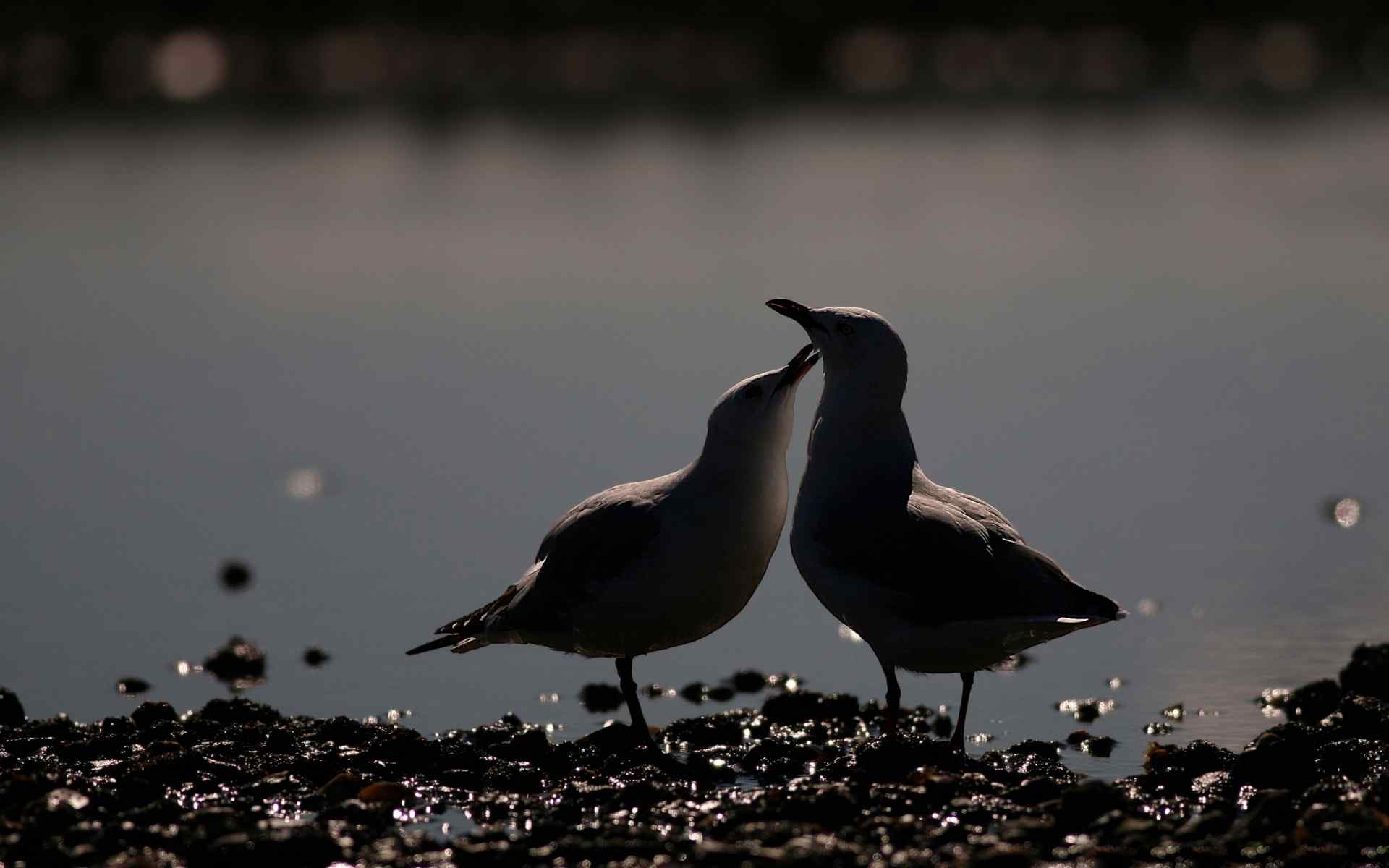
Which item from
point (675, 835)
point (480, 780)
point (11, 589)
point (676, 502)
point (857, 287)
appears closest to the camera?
point (675, 835)

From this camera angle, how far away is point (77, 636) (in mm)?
10469

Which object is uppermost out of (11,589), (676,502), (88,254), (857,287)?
(88,254)

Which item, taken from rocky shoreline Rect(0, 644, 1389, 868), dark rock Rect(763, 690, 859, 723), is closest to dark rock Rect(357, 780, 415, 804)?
rocky shoreline Rect(0, 644, 1389, 868)

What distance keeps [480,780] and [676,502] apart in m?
1.45

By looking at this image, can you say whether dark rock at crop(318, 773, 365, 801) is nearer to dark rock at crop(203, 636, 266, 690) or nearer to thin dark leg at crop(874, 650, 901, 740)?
thin dark leg at crop(874, 650, 901, 740)

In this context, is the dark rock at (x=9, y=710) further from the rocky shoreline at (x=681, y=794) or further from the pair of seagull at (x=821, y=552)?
the pair of seagull at (x=821, y=552)

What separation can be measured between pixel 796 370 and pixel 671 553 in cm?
104

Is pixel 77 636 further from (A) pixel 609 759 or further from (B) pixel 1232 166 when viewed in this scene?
(B) pixel 1232 166

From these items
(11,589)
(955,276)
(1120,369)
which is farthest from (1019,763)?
(955,276)

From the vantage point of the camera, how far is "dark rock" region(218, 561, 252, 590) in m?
11.3

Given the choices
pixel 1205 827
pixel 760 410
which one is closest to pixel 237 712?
pixel 760 410

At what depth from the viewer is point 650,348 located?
16531 mm

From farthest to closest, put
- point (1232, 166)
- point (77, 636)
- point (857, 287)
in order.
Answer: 1. point (1232, 166)
2. point (857, 287)
3. point (77, 636)

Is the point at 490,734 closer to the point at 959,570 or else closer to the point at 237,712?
the point at 237,712
